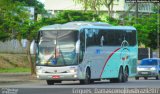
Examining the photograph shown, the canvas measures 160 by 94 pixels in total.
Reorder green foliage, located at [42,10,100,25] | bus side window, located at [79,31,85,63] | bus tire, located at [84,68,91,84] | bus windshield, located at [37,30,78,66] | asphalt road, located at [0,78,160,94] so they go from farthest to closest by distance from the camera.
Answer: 1. green foliage, located at [42,10,100,25]
2. bus tire, located at [84,68,91,84]
3. bus side window, located at [79,31,85,63]
4. bus windshield, located at [37,30,78,66]
5. asphalt road, located at [0,78,160,94]

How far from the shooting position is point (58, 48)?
3888 cm

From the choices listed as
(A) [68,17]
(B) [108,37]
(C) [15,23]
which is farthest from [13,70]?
(B) [108,37]

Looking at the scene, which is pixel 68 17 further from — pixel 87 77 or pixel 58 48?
pixel 58 48

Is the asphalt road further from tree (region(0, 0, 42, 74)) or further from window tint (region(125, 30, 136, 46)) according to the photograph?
tree (region(0, 0, 42, 74))

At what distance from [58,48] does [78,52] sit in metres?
1.16

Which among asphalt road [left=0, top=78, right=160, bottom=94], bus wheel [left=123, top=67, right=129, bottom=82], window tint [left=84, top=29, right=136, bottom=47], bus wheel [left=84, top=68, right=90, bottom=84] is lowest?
bus wheel [left=123, top=67, right=129, bottom=82]

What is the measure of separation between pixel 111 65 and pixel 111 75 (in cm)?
65

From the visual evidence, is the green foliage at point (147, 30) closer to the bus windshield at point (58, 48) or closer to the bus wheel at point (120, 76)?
the bus wheel at point (120, 76)

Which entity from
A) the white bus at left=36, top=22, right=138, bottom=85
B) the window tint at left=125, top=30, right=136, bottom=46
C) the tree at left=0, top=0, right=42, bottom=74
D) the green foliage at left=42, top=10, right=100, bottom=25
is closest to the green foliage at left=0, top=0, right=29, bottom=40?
the tree at left=0, top=0, right=42, bottom=74

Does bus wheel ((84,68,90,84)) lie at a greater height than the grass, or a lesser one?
greater

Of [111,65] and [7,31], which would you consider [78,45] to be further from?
[7,31]

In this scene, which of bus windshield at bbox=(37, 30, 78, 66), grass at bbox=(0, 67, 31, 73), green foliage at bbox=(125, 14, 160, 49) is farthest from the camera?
green foliage at bbox=(125, 14, 160, 49)

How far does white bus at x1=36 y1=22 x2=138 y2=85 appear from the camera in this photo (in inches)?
1532

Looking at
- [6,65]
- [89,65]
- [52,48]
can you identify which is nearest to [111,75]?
[89,65]
